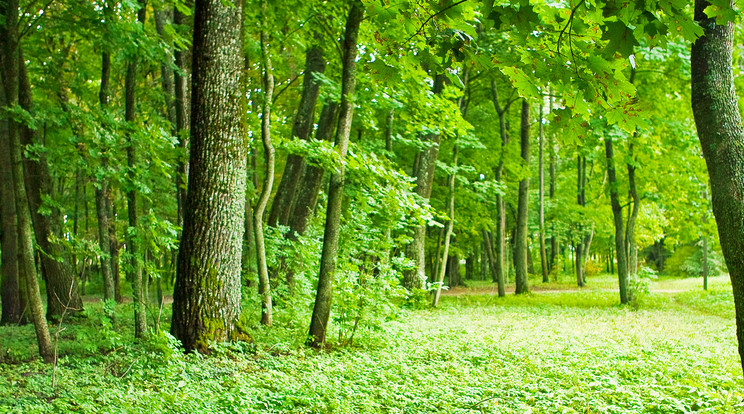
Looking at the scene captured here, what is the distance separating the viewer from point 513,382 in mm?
5727

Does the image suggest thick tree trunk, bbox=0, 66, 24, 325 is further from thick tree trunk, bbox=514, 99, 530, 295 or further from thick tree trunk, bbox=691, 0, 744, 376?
thick tree trunk, bbox=514, 99, 530, 295

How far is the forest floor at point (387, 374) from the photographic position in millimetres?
4590

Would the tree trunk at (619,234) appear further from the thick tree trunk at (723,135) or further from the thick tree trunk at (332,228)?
the thick tree trunk at (723,135)

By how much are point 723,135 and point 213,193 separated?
17.7ft

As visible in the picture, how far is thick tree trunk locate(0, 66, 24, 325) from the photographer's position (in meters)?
9.05

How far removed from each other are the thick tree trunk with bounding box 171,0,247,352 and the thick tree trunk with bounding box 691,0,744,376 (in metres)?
5.14

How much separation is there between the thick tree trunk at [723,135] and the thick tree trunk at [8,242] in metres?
10.2

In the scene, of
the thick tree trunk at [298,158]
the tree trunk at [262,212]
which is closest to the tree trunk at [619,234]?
the thick tree trunk at [298,158]

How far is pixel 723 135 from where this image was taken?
4031 mm

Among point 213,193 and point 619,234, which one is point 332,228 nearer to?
point 213,193

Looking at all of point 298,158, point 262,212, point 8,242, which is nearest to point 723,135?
point 262,212

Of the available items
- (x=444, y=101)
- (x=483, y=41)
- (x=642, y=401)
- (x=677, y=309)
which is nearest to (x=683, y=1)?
(x=642, y=401)

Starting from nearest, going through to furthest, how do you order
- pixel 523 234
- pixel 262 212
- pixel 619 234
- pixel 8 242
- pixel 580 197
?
pixel 262 212
pixel 8 242
pixel 619 234
pixel 523 234
pixel 580 197

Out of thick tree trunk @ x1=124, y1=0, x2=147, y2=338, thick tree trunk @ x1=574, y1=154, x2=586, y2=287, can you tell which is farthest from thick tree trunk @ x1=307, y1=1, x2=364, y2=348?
thick tree trunk @ x1=574, y1=154, x2=586, y2=287
